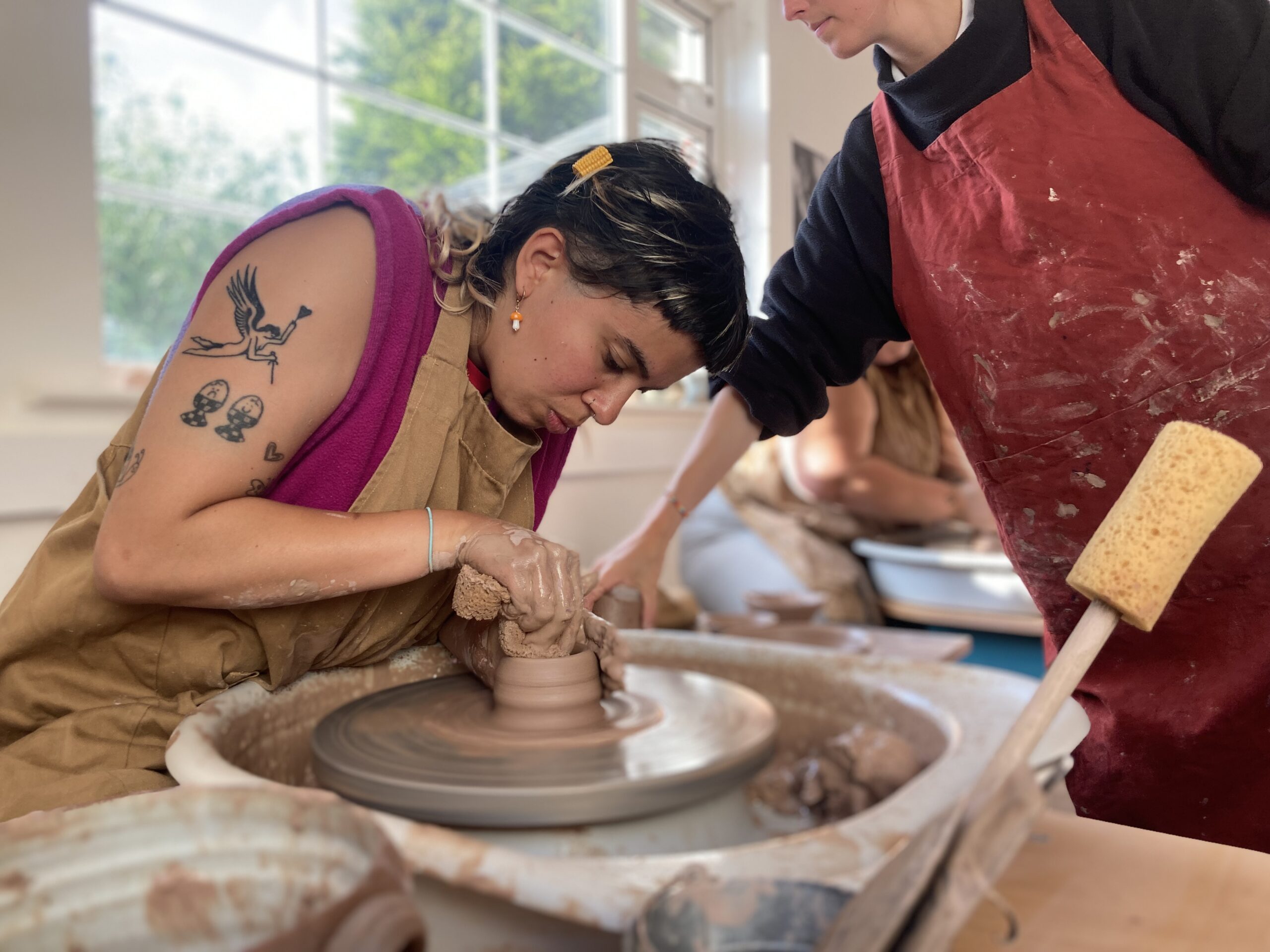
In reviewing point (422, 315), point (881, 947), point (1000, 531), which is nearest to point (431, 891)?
point (881, 947)

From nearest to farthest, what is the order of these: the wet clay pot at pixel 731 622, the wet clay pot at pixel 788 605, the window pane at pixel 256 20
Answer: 1. the window pane at pixel 256 20
2. the wet clay pot at pixel 731 622
3. the wet clay pot at pixel 788 605

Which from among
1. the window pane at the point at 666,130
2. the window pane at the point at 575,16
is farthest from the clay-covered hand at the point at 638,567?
the window pane at the point at 575,16

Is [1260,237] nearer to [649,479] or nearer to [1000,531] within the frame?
[1000,531]

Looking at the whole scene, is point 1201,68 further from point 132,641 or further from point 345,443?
point 132,641

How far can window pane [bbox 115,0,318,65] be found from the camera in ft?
8.43

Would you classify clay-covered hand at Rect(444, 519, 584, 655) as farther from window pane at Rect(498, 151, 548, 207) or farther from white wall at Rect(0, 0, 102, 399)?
window pane at Rect(498, 151, 548, 207)

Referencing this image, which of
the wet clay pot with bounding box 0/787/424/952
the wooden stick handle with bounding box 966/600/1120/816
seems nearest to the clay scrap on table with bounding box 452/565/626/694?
the wet clay pot with bounding box 0/787/424/952

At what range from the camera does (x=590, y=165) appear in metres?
1.29

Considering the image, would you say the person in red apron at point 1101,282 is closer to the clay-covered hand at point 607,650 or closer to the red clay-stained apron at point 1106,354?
the red clay-stained apron at point 1106,354

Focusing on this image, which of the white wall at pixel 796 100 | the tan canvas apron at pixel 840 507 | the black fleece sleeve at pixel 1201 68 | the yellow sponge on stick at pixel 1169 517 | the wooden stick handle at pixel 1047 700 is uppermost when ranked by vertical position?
the white wall at pixel 796 100

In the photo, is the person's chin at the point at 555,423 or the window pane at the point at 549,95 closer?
the person's chin at the point at 555,423

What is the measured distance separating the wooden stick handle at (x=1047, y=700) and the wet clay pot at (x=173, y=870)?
1.21ft

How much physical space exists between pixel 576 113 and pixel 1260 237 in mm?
3411

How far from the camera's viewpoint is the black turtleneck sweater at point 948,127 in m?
1.08
